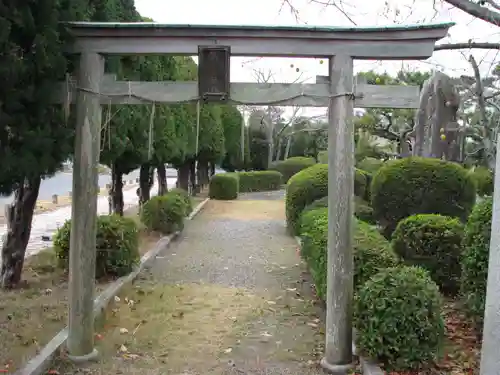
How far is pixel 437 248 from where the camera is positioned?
706cm

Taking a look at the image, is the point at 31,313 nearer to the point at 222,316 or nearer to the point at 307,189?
the point at 222,316

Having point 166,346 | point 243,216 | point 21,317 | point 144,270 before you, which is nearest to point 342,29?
point 166,346

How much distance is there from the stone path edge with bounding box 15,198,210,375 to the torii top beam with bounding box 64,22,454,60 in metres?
2.90

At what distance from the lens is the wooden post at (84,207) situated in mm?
4816

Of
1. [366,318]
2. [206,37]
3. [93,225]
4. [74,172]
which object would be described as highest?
[206,37]

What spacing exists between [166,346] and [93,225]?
161 cm

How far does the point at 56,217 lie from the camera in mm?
19078

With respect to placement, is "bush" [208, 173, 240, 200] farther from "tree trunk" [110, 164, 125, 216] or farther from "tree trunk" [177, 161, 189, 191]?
"tree trunk" [110, 164, 125, 216]

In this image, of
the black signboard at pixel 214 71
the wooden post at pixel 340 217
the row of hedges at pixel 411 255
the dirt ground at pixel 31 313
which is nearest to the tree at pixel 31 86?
the black signboard at pixel 214 71

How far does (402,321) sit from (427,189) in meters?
5.18

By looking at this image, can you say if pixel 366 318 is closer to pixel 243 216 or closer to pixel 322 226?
pixel 322 226

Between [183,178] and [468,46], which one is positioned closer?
[468,46]

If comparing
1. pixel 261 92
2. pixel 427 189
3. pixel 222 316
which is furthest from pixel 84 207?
pixel 427 189

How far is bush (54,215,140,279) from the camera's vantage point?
808 centimetres
